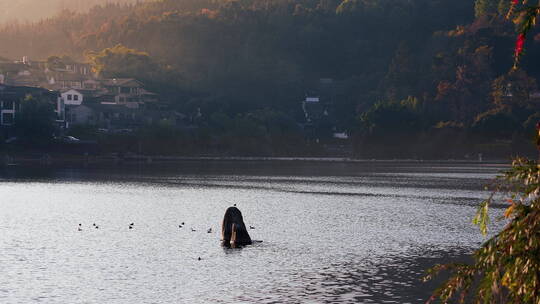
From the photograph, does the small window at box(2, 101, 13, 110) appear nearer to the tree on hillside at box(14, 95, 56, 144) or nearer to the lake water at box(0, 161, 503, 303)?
the tree on hillside at box(14, 95, 56, 144)

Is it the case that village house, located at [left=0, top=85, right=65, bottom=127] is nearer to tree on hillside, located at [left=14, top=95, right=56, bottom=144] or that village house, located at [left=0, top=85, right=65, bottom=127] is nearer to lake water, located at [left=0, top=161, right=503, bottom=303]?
tree on hillside, located at [left=14, top=95, right=56, bottom=144]

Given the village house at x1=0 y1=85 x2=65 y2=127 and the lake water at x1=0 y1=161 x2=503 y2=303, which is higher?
the village house at x1=0 y1=85 x2=65 y2=127

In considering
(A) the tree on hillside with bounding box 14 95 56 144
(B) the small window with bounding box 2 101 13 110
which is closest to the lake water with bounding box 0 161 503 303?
(A) the tree on hillside with bounding box 14 95 56 144

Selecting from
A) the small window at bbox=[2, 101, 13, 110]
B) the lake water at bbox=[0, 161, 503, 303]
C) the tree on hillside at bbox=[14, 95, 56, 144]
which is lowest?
the lake water at bbox=[0, 161, 503, 303]

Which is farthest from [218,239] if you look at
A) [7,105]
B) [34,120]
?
[7,105]

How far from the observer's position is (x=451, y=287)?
17125mm

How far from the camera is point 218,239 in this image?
65750 millimetres

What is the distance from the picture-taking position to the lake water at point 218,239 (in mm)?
44938

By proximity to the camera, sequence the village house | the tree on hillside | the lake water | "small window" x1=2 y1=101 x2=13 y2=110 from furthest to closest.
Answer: the village house → "small window" x1=2 y1=101 x2=13 y2=110 → the tree on hillside → the lake water

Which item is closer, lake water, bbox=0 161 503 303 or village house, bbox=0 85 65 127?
lake water, bbox=0 161 503 303

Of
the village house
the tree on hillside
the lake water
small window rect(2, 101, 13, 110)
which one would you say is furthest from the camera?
the village house

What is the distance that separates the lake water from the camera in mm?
44938

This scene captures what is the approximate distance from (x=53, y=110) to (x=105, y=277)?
471 ft

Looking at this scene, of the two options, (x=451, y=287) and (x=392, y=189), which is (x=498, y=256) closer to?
(x=451, y=287)
